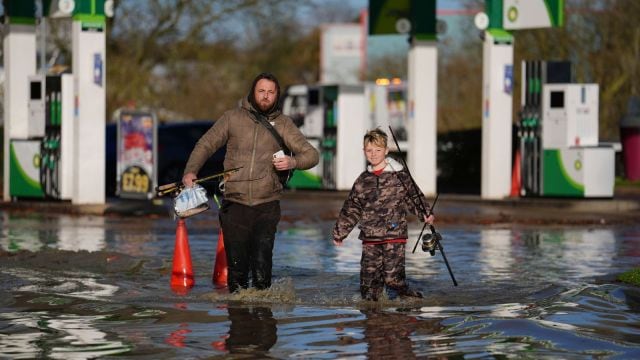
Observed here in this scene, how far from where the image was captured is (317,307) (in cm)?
1180

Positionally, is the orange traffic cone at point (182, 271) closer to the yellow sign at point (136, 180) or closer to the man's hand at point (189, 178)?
the man's hand at point (189, 178)

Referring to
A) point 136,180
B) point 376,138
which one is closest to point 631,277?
point 376,138

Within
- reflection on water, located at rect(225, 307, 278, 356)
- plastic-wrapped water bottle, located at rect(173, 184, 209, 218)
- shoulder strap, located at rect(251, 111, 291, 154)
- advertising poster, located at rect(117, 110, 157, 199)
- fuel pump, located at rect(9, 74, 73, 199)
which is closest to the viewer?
reflection on water, located at rect(225, 307, 278, 356)

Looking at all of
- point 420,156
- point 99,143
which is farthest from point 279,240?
point 420,156

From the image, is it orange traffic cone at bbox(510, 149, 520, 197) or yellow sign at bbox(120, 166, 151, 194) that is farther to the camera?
orange traffic cone at bbox(510, 149, 520, 197)

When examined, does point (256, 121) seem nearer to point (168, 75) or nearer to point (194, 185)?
point (194, 185)

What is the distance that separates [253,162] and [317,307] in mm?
1235

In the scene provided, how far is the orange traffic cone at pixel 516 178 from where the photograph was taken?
27.8 metres

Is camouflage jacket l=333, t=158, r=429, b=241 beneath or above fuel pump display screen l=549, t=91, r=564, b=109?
beneath

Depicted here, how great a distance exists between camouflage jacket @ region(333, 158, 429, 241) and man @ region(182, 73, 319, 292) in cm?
49

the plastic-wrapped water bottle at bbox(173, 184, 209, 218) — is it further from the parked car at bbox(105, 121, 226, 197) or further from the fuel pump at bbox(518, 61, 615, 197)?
the parked car at bbox(105, 121, 226, 197)

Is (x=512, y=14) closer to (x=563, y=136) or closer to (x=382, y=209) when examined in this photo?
(x=563, y=136)

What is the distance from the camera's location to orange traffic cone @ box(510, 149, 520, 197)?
27.8m

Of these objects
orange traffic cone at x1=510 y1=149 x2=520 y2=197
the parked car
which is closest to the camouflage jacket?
orange traffic cone at x1=510 y1=149 x2=520 y2=197
